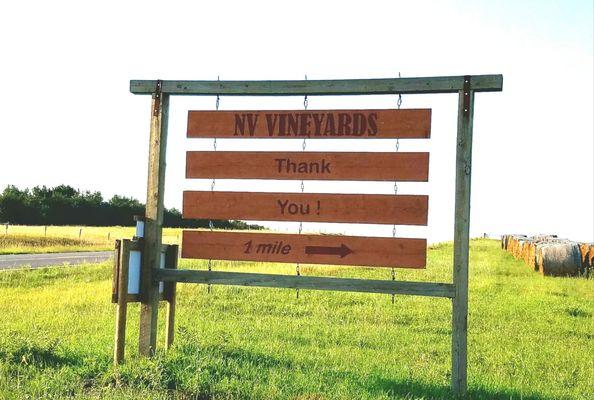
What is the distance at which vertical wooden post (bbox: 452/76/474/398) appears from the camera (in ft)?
21.9

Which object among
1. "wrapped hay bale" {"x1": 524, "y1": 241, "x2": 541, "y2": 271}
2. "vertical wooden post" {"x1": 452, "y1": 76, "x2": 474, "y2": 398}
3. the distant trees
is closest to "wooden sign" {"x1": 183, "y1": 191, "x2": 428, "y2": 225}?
"vertical wooden post" {"x1": 452, "y1": 76, "x2": 474, "y2": 398}

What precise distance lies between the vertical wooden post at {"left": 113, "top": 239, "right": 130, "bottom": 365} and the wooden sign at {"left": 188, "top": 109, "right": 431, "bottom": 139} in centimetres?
Result: 173

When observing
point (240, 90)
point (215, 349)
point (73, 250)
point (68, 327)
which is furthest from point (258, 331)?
point (73, 250)

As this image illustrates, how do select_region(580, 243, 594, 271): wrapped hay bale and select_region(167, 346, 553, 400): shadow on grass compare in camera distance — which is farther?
select_region(580, 243, 594, 271): wrapped hay bale

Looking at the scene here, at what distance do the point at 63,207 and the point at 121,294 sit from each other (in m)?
79.0

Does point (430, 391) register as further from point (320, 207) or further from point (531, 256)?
point (531, 256)

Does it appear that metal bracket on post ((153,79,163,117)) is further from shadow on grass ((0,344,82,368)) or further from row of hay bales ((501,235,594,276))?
row of hay bales ((501,235,594,276))

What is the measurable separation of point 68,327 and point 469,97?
6821mm

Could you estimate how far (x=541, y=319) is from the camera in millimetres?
11672

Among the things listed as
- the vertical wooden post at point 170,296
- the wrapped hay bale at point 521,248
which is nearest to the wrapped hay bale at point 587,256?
the wrapped hay bale at point 521,248

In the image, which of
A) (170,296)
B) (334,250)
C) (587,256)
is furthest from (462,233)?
(587,256)

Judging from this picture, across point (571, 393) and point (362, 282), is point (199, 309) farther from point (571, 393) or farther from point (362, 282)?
point (571, 393)

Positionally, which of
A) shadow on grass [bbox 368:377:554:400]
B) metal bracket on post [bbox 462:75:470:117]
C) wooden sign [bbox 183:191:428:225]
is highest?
metal bracket on post [bbox 462:75:470:117]

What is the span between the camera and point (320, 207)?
7.32m
